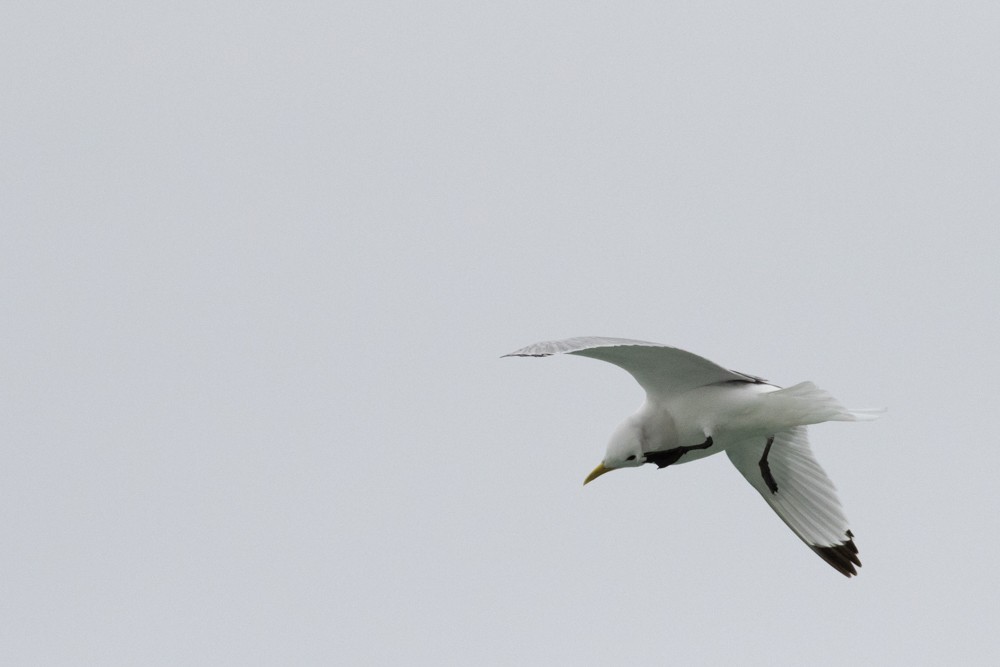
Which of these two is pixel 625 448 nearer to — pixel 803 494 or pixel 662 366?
pixel 662 366

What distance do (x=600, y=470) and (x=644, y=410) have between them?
20.1 inches

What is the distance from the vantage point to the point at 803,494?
11758mm

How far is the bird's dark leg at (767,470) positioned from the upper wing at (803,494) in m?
0.02

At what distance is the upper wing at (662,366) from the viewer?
9.77 meters

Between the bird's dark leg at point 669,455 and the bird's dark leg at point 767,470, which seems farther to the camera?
the bird's dark leg at point 767,470

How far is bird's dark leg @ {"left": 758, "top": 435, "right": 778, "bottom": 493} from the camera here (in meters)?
11.4

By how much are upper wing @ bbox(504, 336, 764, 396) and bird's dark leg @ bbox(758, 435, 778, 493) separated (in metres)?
1.07

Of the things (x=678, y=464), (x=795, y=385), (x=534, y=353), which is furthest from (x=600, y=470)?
(x=534, y=353)

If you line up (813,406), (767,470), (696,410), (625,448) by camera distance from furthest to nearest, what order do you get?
(767,470) → (625,448) → (696,410) → (813,406)

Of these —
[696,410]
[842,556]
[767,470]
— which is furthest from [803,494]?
[696,410]

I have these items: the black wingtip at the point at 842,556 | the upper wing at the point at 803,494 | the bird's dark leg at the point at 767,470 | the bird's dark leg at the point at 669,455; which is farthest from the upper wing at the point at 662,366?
the black wingtip at the point at 842,556

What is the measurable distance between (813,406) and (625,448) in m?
1.22

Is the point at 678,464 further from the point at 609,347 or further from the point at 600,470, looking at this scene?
the point at 609,347

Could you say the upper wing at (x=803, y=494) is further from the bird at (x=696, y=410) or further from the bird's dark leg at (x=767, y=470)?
the bird at (x=696, y=410)
